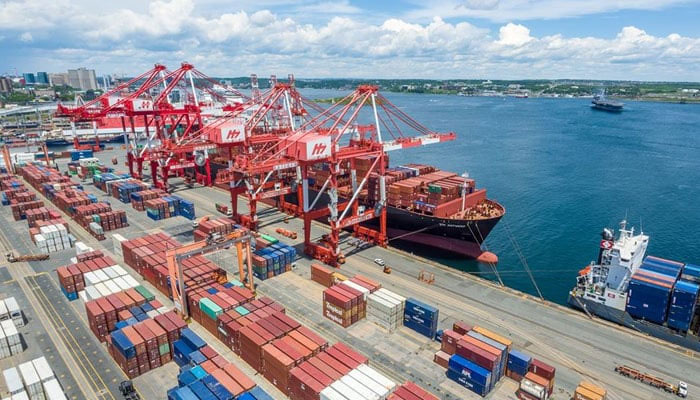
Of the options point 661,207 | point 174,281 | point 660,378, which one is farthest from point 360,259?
point 661,207

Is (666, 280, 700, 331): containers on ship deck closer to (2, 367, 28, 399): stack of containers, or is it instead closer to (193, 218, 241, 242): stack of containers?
(193, 218, 241, 242): stack of containers

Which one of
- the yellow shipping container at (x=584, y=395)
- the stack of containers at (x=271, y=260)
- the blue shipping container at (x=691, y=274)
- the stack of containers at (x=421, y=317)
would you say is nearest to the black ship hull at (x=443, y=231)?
the stack of containers at (x=271, y=260)

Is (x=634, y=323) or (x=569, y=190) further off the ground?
(x=634, y=323)

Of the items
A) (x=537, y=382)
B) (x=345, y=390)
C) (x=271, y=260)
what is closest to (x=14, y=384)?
(x=345, y=390)

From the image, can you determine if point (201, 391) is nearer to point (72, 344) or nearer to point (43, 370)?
point (43, 370)

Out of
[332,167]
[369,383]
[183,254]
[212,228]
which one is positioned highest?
[332,167]
